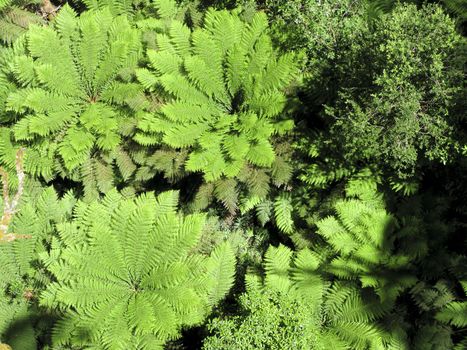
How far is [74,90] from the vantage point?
22.4ft

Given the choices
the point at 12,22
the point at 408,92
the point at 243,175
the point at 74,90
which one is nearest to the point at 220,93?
the point at 243,175

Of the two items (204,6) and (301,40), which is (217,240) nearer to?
(301,40)

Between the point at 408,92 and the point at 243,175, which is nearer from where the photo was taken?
the point at 408,92

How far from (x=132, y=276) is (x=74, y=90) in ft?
8.88

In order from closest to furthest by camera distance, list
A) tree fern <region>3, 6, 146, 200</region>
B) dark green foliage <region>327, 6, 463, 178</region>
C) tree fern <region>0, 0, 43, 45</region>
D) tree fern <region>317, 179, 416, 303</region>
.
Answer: dark green foliage <region>327, 6, 463, 178</region>, tree fern <region>317, 179, 416, 303</region>, tree fern <region>3, 6, 146, 200</region>, tree fern <region>0, 0, 43, 45</region>

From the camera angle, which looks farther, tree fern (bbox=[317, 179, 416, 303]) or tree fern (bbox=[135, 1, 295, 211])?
tree fern (bbox=[135, 1, 295, 211])

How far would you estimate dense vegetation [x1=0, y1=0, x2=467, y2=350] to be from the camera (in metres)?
5.47

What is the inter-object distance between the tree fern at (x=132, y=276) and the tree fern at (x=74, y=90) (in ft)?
3.25

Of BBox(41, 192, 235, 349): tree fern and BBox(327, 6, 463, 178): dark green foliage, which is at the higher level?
BBox(327, 6, 463, 178): dark green foliage

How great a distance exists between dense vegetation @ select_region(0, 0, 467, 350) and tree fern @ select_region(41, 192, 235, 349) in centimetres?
3

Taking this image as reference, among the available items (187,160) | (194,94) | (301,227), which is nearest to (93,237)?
(187,160)

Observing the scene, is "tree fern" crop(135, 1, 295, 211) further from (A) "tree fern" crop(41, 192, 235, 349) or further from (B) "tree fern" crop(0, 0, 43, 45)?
(B) "tree fern" crop(0, 0, 43, 45)

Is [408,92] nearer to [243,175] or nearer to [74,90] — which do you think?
[243,175]

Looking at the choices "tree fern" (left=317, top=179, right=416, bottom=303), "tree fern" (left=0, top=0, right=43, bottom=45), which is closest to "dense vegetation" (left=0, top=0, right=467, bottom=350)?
"tree fern" (left=317, top=179, right=416, bottom=303)
